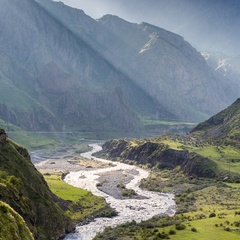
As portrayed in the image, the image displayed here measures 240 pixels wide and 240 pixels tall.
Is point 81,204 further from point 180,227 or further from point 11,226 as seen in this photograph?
point 11,226

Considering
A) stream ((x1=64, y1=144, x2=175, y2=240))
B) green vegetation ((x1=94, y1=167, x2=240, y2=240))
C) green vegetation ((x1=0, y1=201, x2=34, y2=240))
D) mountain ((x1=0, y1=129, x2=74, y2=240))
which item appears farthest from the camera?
stream ((x1=64, y1=144, x2=175, y2=240))

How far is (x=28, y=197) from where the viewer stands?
10094 cm

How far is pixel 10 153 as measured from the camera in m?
113

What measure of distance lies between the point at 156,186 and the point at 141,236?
315ft

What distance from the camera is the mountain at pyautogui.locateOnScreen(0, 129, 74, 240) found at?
86294mm

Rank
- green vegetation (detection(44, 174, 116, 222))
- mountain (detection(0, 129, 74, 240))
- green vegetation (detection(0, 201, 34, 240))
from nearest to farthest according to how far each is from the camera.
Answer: green vegetation (detection(0, 201, 34, 240)), mountain (detection(0, 129, 74, 240)), green vegetation (detection(44, 174, 116, 222))

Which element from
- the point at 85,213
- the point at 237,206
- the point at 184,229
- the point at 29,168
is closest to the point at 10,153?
the point at 29,168

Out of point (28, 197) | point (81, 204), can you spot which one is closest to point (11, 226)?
point (28, 197)

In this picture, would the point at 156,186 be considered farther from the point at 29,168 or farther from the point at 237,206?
the point at 29,168

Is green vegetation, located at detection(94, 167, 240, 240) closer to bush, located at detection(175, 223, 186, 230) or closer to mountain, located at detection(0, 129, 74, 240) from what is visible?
bush, located at detection(175, 223, 186, 230)

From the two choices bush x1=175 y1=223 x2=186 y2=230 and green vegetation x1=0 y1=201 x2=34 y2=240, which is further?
bush x1=175 y1=223 x2=186 y2=230

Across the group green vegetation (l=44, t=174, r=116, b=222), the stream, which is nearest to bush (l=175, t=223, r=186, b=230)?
the stream

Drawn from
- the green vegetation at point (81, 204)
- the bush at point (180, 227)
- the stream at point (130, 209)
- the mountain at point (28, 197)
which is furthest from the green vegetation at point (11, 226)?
the green vegetation at point (81, 204)

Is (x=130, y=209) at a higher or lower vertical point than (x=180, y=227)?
lower
